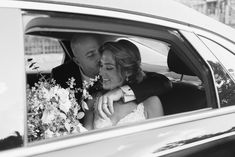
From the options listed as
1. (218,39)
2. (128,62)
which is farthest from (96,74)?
(218,39)

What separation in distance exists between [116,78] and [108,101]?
0.17 meters

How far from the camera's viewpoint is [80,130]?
5.69 ft

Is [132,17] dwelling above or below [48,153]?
above

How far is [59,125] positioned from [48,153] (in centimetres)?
33

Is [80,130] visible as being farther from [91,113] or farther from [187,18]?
[187,18]

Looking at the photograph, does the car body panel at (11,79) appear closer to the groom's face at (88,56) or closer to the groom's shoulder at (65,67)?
the groom's face at (88,56)

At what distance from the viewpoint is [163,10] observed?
6.17 feet

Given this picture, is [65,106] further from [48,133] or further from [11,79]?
[11,79]

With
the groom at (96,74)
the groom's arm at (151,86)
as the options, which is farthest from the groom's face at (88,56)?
the groom's arm at (151,86)

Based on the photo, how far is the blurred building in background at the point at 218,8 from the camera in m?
12.3

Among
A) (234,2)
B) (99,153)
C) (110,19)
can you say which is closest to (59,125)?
(99,153)

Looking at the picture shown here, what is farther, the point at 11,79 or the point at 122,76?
the point at 122,76

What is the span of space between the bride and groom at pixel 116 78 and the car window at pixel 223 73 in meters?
0.34

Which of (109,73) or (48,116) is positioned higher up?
(109,73)
